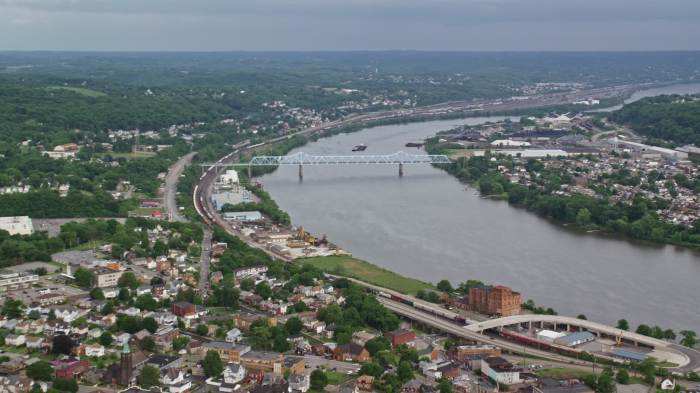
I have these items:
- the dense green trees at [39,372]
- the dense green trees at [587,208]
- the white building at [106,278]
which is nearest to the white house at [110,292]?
the white building at [106,278]

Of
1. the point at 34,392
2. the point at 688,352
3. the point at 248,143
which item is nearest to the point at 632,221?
the point at 688,352

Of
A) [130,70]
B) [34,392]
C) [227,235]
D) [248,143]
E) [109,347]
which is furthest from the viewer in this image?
[130,70]

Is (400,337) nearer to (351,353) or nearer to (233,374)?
(351,353)

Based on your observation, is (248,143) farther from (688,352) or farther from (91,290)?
(688,352)

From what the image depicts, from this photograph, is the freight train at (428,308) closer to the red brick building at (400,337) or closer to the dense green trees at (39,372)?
the red brick building at (400,337)

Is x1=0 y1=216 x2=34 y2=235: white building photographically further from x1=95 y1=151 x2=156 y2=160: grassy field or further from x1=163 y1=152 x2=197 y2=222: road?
x1=95 y1=151 x2=156 y2=160: grassy field
